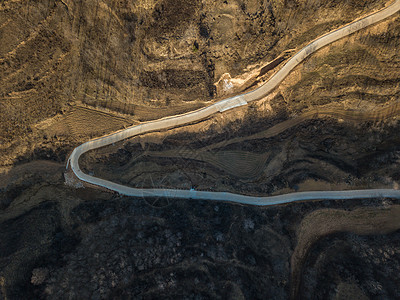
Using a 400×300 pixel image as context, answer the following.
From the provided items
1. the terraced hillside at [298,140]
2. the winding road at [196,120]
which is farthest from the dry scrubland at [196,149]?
the winding road at [196,120]

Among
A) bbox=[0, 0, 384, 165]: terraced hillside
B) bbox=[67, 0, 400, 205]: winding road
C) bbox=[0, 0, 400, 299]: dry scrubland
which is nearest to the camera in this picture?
bbox=[0, 0, 400, 299]: dry scrubland

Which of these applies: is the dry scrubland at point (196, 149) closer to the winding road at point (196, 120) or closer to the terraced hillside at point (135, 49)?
the terraced hillside at point (135, 49)

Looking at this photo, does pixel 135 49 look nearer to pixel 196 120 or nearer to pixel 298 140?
pixel 196 120

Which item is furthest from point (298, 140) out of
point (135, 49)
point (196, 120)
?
point (135, 49)

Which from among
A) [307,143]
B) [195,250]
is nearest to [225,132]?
[307,143]

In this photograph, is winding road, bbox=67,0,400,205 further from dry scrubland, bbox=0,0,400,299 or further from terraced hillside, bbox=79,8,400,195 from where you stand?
dry scrubland, bbox=0,0,400,299

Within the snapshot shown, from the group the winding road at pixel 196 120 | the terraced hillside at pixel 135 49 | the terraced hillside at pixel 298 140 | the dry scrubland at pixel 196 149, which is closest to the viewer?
the dry scrubland at pixel 196 149

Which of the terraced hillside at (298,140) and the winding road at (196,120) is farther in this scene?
the winding road at (196,120)

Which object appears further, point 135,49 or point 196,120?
point 196,120

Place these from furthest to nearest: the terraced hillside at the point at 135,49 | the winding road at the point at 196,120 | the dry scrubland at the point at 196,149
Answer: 1. the winding road at the point at 196,120
2. the terraced hillside at the point at 135,49
3. the dry scrubland at the point at 196,149

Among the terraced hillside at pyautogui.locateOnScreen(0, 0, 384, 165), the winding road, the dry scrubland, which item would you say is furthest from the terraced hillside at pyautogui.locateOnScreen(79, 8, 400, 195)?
the terraced hillside at pyautogui.locateOnScreen(0, 0, 384, 165)
